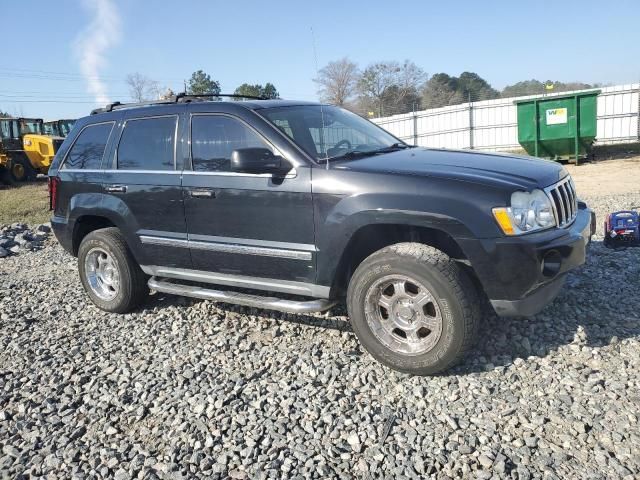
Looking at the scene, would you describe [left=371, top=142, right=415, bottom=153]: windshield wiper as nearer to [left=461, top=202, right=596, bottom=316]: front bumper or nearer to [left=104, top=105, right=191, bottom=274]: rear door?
[left=461, top=202, right=596, bottom=316]: front bumper

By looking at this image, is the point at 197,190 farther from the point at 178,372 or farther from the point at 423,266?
the point at 423,266

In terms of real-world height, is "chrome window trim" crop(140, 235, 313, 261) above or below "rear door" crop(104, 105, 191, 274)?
below

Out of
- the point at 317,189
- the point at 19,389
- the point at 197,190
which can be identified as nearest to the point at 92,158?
the point at 197,190

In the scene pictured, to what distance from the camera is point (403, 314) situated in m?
3.69

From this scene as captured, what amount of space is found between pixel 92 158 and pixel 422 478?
4253 mm

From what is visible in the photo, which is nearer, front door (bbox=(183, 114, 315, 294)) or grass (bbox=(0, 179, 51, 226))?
front door (bbox=(183, 114, 315, 294))

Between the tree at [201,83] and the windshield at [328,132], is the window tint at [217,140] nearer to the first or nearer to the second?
the windshield at [328,132]

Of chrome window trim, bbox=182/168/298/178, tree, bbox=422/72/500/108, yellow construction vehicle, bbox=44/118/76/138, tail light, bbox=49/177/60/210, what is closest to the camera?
chrome window trim, bbox=182/168/298/178

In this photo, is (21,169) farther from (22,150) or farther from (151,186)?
(151,186)

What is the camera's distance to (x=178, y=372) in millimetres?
3984

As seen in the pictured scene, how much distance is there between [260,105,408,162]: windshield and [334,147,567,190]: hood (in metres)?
0.24

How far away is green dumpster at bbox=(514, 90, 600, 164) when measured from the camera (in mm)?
17391

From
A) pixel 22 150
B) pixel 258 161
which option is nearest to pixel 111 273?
pixel 258 161

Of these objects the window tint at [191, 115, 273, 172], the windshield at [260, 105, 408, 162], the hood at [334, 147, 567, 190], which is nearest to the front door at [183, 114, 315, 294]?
the window tint at [191, 115, 273, 172]
